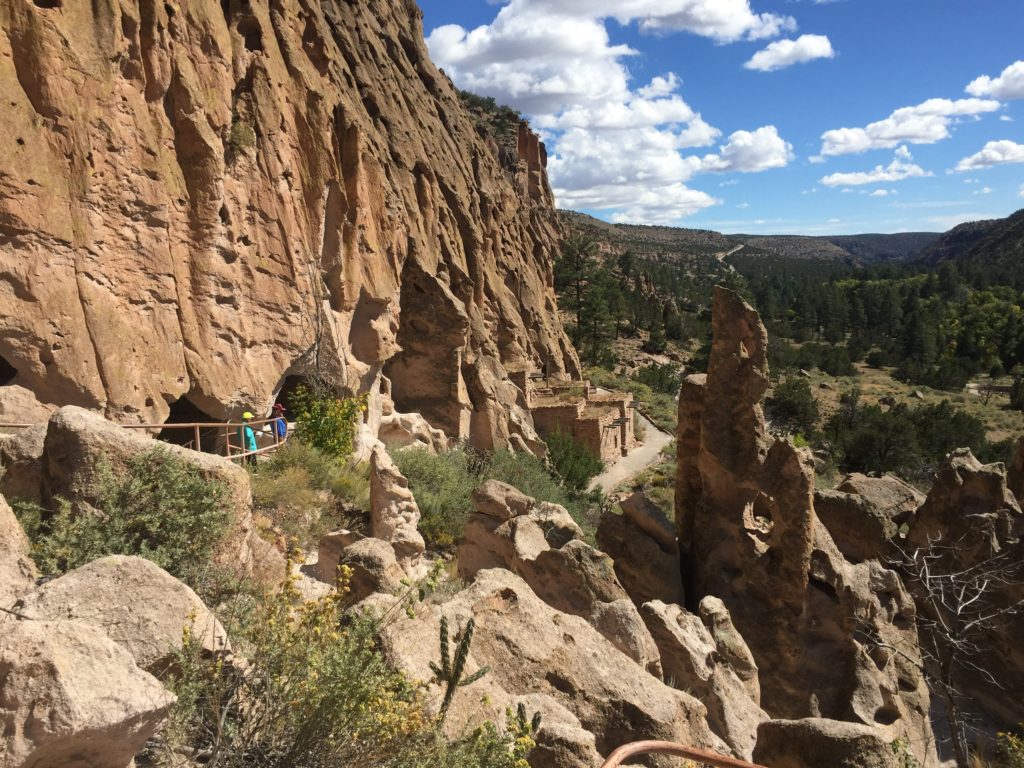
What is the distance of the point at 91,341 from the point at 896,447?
111ft

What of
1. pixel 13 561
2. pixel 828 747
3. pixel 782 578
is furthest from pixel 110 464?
pixel 782 578

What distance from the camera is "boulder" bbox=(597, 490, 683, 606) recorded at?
10.1m

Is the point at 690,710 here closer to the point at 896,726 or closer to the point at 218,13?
the point at 896,726

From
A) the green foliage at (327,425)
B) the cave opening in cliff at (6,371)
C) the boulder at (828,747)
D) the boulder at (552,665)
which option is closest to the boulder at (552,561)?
the boulder at (552,665)

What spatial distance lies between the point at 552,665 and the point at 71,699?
333cm

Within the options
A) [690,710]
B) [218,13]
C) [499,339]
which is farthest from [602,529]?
[499,339]

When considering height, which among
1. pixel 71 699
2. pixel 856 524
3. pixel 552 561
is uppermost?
pixel 71 699

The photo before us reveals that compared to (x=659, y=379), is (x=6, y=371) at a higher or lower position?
higher

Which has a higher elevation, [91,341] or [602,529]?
[91,341]

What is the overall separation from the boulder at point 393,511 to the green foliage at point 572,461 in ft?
40.7

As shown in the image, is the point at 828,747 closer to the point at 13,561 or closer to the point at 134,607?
the point at 134,607

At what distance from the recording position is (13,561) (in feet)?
13.5

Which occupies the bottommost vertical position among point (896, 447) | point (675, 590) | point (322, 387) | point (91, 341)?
point (896, 447)

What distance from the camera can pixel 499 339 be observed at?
32.1 metres
